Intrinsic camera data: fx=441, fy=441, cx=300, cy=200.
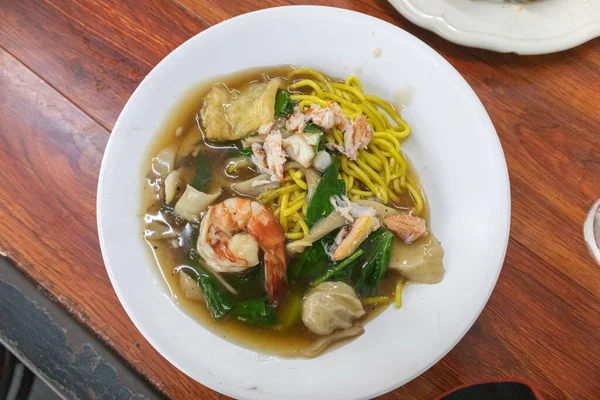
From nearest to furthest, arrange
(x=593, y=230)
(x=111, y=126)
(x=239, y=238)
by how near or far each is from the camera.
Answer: (x=239, y=238), (x=593, y=230), (x=111, y=126)

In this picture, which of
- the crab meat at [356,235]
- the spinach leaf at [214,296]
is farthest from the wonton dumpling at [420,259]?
the spinach leaf at [214,296]

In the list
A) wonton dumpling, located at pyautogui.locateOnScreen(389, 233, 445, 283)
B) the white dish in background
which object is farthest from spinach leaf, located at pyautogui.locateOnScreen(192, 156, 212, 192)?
the white dish in background

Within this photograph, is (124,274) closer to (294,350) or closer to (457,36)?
(294,350)

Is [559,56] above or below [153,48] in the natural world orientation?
below

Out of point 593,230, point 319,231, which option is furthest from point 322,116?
point 593,230

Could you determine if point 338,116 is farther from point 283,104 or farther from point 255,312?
point 255,312

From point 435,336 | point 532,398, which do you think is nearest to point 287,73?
point 435,336
